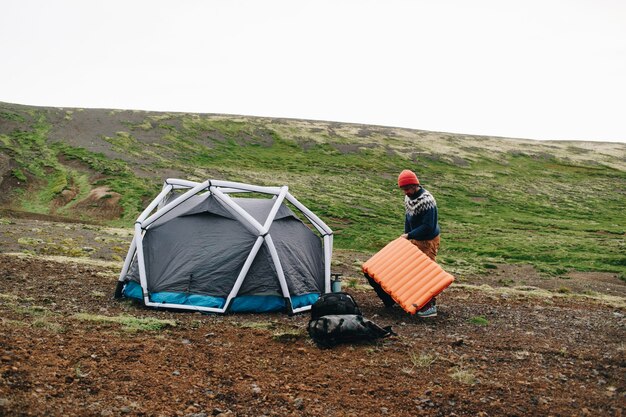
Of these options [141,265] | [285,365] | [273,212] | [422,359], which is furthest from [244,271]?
[422,359]

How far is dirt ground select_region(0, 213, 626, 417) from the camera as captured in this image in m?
6.25

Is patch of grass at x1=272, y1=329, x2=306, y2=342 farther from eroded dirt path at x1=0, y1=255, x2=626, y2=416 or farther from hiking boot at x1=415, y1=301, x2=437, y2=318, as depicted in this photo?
hiking boot at x1=415, y1=301, x2=437, y2=318

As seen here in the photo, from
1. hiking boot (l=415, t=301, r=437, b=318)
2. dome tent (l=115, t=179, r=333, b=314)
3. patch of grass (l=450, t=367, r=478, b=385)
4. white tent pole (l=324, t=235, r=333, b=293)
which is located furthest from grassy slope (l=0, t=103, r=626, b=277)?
patch of grass (l=450, t=367, r=478, b=385)

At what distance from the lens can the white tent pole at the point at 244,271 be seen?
11.3m

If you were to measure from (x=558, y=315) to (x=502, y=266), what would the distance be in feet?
46.7

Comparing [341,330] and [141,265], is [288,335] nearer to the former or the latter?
[341,330]

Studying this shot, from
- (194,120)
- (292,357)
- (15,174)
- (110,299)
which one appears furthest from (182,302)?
(194,120)

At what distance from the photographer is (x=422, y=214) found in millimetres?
11844

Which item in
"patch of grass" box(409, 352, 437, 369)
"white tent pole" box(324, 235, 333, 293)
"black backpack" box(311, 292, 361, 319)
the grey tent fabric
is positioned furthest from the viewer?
"white tent pole" box(324, 235, 333, 293)

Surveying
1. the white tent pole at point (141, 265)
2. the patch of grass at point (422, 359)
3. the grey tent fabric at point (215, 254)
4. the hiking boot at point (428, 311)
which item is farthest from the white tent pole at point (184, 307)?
the patch of grass at point (422, 359)

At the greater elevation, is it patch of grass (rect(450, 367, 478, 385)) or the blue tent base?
patch of grass (rect(450, 367, 478, 385))

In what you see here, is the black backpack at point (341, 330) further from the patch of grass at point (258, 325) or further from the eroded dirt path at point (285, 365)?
the patch of grass at point (258, 325)

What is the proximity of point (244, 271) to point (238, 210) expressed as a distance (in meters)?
1.53

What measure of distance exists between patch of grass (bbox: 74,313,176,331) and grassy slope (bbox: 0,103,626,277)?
17112 millimetres
